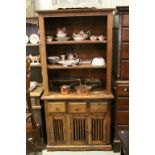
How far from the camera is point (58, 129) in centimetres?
264

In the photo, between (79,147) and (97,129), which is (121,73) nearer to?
(97,129)

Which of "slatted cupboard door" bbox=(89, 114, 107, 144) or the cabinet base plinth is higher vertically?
"slatted cupboard door" bbox=(89, 114, 107, 144)

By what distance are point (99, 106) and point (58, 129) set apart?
0.59m

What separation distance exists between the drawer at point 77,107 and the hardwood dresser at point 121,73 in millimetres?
→ 381

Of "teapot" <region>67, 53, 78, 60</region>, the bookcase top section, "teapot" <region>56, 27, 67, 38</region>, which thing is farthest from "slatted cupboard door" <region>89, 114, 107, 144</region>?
the bookcase top section

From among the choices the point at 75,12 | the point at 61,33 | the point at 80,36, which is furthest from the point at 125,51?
the point at 61,33

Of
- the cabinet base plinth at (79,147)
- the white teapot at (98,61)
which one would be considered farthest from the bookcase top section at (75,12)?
the cabinet base plinth at (79,147)

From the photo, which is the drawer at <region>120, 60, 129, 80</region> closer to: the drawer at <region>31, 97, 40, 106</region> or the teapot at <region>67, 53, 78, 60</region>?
the teapot at <region>67, 53, 78, 60</region>

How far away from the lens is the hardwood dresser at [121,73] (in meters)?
2.29

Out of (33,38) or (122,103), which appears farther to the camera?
(33,38)

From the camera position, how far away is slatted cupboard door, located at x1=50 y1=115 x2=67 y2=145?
2615 millimetres

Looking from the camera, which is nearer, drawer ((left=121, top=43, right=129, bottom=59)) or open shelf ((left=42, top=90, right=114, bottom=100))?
drawer ((left=121, top=43, right=129, bottom=59))
